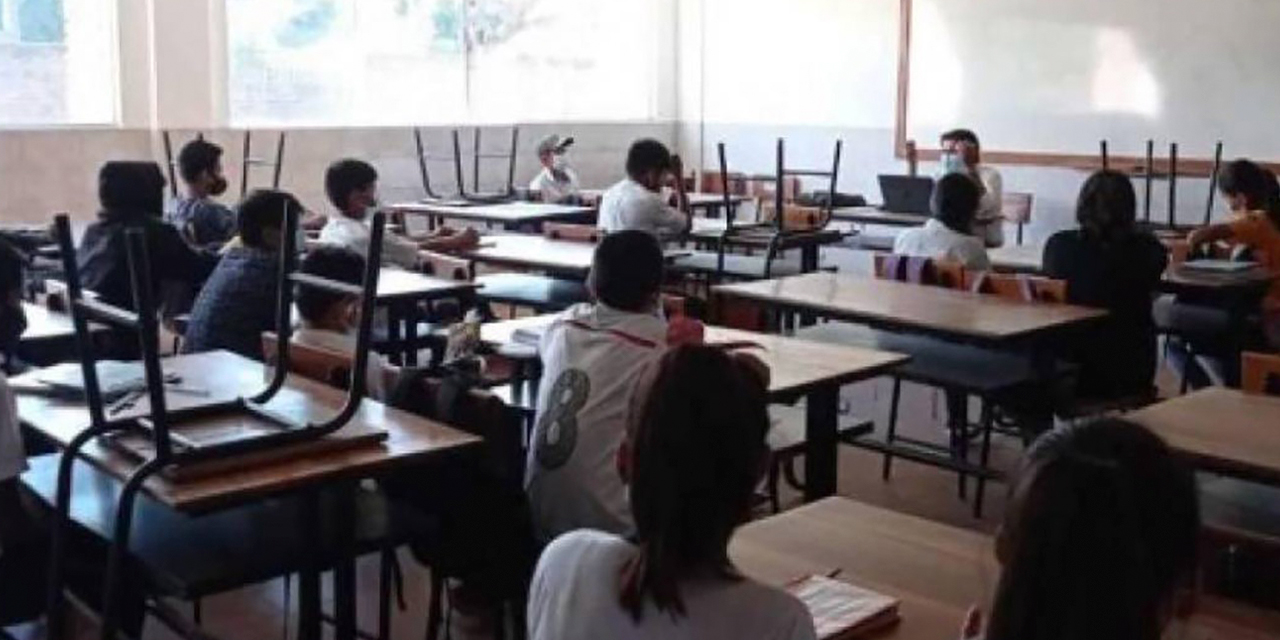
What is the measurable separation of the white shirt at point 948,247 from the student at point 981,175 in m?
2.16

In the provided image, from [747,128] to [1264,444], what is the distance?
326 inches

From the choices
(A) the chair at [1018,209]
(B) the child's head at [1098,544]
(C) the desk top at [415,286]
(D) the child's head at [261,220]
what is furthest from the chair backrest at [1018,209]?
(B) the child's head at [1098,544]

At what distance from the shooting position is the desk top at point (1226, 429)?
254 cm

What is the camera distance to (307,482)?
2309 mm

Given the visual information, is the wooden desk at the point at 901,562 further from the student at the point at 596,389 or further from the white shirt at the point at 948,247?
the white shirt at the point at 948,247

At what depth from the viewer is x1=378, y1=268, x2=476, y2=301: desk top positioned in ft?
15.4

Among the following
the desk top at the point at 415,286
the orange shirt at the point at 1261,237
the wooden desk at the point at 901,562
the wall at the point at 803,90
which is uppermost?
the wall at the point at 803,90

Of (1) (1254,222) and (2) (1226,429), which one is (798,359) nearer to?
Answer: (2) (1226,429)

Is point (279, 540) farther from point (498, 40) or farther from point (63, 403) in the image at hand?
point (498, 40)

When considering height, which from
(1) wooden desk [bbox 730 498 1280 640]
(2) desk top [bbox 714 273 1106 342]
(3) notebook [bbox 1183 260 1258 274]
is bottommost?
(1) wooden desk [bbox 730 498 1280 640]

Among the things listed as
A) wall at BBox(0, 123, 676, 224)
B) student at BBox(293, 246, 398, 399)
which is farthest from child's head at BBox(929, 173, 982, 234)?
wall at BBox(0, 123, 676, 224)

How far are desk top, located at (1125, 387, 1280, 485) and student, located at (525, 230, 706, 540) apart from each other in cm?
100

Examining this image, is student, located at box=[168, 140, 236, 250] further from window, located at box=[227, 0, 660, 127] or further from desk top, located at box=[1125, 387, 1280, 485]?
desk top, located at box=[1125, 387, 1280, 485]

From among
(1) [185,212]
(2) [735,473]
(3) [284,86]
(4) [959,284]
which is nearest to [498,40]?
(3) [284,86]
